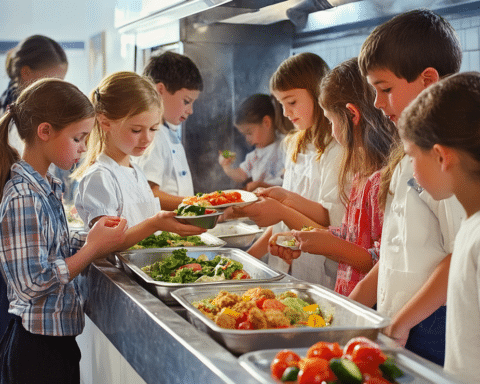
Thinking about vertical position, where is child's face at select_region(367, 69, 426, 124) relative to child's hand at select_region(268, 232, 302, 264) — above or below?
above

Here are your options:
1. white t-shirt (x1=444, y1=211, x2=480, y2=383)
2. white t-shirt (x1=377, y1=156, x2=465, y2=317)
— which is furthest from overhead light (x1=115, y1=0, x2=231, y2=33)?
white t-shirt (x1=444, y1=211, x2=480, y2=383)

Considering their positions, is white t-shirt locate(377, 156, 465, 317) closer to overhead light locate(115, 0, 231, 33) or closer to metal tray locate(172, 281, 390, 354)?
metal tray locate(172, 281, 390, 354)

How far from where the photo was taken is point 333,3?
7.93ft

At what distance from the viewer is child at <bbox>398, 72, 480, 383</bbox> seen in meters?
0.95

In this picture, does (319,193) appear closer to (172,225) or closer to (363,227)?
(363,227)

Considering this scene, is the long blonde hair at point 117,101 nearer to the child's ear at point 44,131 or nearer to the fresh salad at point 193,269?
the child's ear at point 44,131

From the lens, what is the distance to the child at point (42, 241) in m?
1.55

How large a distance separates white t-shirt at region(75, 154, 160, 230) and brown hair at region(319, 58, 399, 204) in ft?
2.49

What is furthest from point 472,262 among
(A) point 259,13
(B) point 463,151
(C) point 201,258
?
(A) point 259,13

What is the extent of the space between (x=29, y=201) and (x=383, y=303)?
0.93m

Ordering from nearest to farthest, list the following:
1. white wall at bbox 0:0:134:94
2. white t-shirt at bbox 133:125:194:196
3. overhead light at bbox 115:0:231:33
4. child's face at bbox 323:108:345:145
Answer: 1. child's face at bbox 323:108:345:145
2. overhead light at bbox 115:0:231:33
3. white t-shirt at bbox 133:125:194:196
4. white wall at bbox 0:0:134:94

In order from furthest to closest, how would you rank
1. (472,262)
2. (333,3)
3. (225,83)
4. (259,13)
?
(225,83)
(259,13)
(333,3)
(472,262)

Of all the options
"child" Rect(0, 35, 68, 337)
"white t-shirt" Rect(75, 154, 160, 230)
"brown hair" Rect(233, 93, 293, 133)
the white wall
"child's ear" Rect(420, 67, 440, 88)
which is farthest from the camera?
the white wall

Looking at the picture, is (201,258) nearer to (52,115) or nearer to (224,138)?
(52,115)
